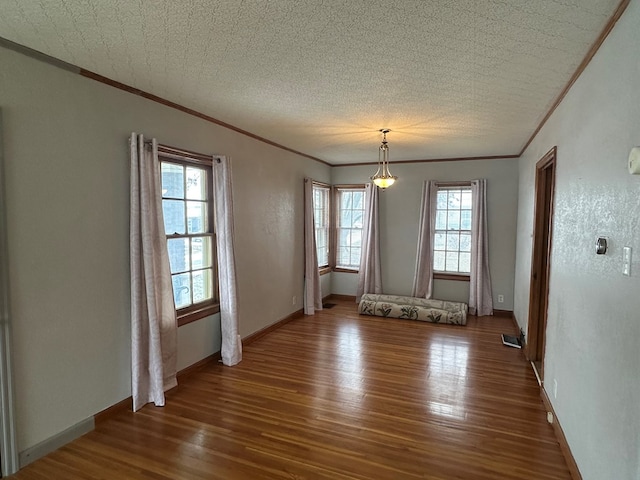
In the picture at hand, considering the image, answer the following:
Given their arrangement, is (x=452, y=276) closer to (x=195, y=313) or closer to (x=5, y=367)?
(x=195, y=313)

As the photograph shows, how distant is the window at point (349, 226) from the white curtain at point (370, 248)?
322 mm

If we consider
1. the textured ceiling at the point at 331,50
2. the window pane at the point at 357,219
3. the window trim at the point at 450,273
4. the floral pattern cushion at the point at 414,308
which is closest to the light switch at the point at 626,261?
the textured ceiling at the point at 331,50

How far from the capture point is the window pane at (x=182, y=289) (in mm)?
3451

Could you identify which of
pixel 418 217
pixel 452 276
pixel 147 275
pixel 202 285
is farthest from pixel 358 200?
pixel 147 275

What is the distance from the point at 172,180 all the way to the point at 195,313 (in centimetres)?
129

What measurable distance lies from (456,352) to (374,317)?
5.53 feet

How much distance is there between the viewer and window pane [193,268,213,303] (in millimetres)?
3699

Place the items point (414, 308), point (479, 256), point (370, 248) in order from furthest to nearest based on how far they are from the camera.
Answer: point (370, 248) → point (479, 256) → point (414, 308)

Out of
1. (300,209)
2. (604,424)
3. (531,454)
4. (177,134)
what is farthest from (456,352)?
(177,134)

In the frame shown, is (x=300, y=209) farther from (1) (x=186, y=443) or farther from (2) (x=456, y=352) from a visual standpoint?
(1) (x=186, y=443)

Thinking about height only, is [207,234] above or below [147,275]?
above

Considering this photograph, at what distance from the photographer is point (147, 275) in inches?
113

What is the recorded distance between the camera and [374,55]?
2215mm

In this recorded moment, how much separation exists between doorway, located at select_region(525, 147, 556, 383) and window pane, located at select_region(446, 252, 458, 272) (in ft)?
7.37
